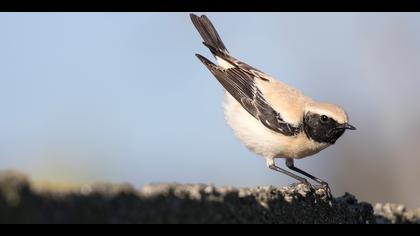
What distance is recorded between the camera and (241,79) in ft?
22.1

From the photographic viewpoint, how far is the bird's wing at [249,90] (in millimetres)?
6078

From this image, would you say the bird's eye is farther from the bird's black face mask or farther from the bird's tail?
the bird's tail

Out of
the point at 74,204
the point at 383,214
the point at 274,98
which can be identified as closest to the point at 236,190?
the point at 74,204

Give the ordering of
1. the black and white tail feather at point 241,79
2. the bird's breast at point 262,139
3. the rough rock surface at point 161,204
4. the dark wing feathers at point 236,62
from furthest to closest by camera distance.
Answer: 1. the dark wing feathers at point 236,62
2. the black and white tail feather at point 241,79
3. the bird's breast at point 262,139
4. the rough rock surface at point 161,204

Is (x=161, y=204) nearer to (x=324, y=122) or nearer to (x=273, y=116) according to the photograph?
(x=324, y=122)

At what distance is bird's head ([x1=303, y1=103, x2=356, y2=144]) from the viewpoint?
19.1ft


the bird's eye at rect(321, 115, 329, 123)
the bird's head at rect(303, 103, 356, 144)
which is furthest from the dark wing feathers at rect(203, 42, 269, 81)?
the bird's eye at rect(321, 115, 329, 123)

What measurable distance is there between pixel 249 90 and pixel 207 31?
39.6 inches

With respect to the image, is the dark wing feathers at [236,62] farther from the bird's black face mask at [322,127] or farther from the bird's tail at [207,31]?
the bird's black face mask at [322,127]

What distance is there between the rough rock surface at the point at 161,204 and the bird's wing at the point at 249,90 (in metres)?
2.09

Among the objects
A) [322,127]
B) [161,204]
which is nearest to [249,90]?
[322,127]

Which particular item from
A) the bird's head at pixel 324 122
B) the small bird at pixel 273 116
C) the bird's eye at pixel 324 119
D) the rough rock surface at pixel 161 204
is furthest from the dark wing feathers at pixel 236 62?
the rough rock surface at pixel 161 204

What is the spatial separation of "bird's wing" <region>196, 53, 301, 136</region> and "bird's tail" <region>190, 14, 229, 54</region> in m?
0.22

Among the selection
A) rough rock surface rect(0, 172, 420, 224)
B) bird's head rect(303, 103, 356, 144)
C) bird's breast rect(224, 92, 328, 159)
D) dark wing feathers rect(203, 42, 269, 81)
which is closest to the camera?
rough rock surface rect(0, 172, 420, 224)
